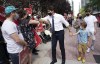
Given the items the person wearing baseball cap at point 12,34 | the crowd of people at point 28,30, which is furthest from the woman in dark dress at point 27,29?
the person wearing baseball cap at point 12,34

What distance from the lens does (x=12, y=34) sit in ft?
17.0

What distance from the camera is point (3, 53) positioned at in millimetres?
7676

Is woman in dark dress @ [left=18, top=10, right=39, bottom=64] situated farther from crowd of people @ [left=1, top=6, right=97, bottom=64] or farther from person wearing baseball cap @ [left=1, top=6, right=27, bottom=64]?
person wearing baseball cap @ [left=1, top=6, right=27, bottom=64]

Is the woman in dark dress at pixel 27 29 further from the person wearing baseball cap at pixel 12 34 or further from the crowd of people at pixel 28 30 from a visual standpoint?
the person wearing baseball cap at pixel 12 34

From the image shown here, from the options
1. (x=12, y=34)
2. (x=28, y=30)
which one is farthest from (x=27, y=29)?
(x=12, y=34)

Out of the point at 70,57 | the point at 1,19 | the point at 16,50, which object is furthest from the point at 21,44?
the point at 70,57

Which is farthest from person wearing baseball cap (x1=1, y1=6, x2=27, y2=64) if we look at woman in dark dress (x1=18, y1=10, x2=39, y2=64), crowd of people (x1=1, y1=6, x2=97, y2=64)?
woman in dark dress (x1=18, y1=10, x2=39, y2=64)

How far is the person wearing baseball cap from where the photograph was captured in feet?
17.0

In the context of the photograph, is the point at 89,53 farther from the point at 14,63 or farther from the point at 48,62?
the point at 14,63

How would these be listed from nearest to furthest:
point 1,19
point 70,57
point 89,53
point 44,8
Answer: point 1,19 → point 70,57 → point 89,53 → point 44,8

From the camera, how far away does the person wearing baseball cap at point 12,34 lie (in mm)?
5188

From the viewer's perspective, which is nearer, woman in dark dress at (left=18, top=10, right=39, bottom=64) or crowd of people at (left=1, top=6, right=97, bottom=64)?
crowd of people at (left=1, top=6, right=97, bottom=64)

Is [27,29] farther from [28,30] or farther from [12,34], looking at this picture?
[12,34]

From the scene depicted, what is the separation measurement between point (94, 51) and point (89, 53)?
0.57 m
